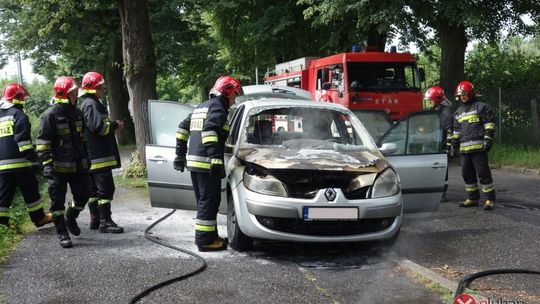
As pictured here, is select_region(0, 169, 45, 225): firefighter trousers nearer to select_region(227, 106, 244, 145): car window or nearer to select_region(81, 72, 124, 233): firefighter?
→ select_region(81, 72, 124, 233): firefighter

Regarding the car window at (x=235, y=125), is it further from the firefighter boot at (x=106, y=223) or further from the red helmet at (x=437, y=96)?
the red helmet at (x=437, y=96)

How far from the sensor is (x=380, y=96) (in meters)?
13.8

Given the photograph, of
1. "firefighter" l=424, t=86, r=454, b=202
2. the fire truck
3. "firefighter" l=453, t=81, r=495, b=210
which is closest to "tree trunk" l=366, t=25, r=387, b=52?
the fire truck

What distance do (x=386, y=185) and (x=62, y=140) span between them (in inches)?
136

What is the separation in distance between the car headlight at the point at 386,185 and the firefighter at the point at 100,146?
313cm

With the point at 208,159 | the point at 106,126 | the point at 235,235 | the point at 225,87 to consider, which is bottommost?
the point at 235,235

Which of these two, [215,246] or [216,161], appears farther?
[215,246]

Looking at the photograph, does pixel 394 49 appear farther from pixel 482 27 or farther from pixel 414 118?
pixel 414 118

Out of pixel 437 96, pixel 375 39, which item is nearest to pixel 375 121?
pixel 437 96

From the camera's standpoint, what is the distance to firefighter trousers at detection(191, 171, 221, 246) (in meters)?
5.77

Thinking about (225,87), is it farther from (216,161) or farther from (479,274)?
(479,274)

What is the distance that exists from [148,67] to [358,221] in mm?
7540

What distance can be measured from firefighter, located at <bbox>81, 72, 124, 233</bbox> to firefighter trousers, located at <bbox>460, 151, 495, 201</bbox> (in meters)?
5.01

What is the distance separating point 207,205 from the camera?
5.77m
